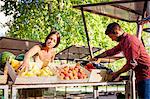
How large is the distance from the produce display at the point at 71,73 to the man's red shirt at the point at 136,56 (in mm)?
430

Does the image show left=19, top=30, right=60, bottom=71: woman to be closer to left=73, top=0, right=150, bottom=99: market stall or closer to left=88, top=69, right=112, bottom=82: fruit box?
left=88, top=69, right=112, bottom=82: fruit box

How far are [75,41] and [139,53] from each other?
11.1m

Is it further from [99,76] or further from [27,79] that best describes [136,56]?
[27,79]

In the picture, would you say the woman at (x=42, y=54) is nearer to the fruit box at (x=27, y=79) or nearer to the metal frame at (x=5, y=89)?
the fruit box at (x=27, y=79)

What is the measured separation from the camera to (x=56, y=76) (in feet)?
9.39

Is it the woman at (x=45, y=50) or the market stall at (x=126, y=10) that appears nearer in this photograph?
the woman at (x=45, y=50)

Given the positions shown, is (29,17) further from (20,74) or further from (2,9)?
(20,74)

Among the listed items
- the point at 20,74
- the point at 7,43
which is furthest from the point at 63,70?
the point at 7,43

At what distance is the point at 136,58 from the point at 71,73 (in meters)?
0.64

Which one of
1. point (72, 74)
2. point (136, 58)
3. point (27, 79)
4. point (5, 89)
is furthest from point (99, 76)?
point (5, 89)

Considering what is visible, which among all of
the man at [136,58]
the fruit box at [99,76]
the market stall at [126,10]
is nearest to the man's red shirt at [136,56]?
the man at [136,58]

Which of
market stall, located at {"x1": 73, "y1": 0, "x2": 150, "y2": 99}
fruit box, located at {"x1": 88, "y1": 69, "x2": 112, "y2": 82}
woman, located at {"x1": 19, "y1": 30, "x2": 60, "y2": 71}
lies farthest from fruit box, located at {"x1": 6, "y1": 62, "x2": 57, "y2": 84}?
market stall, located at {"x1": 73, "y1": 0, "x2": 150, "y2": 99}

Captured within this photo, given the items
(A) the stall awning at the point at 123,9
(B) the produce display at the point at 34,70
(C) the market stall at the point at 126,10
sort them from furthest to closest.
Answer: (A) the stall awning at the point at 123,9, (C) the market stall at the point at 126,10, (B) the produce display at the point at 34,70

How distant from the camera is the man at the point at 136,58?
125 inches
